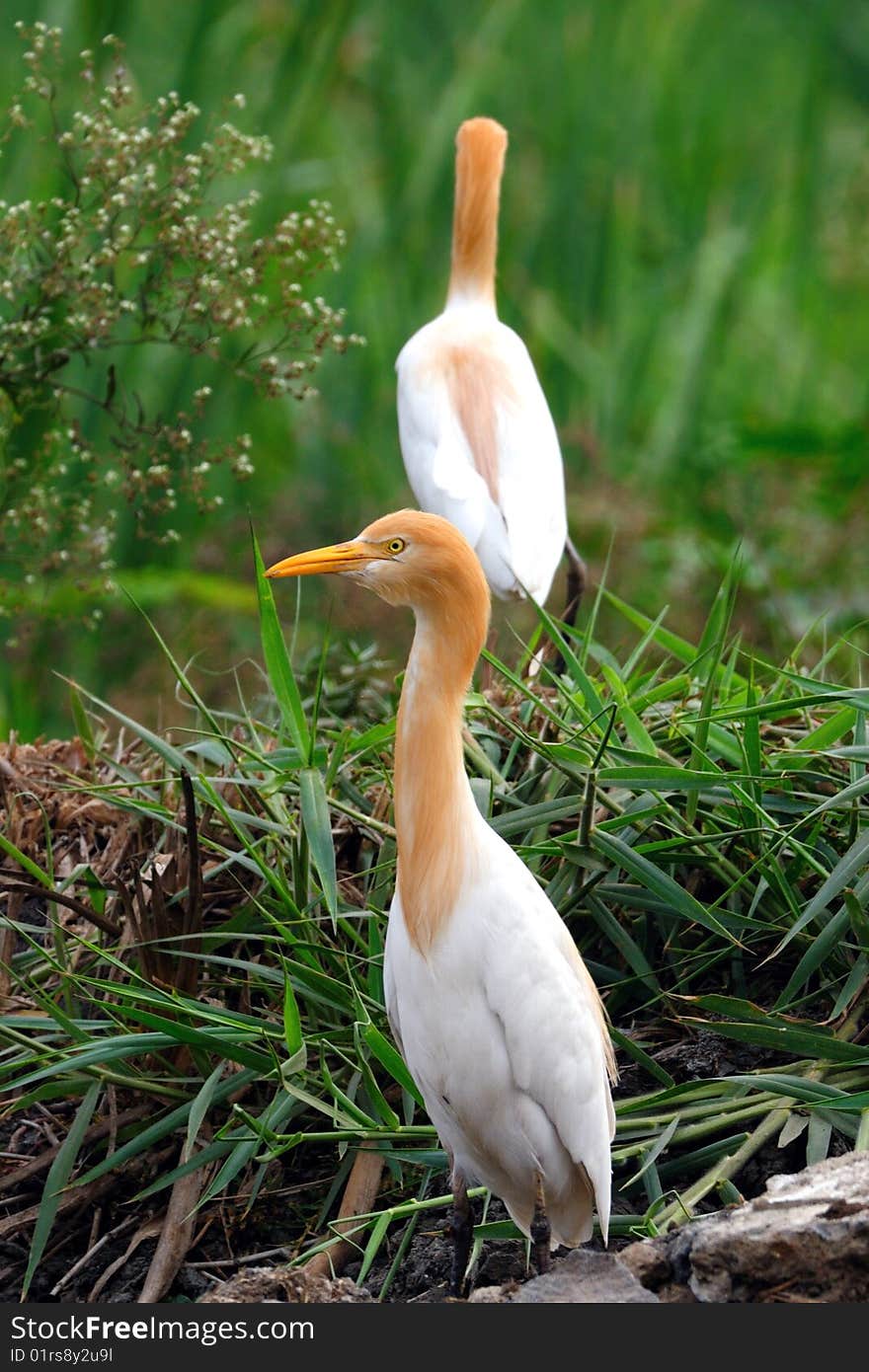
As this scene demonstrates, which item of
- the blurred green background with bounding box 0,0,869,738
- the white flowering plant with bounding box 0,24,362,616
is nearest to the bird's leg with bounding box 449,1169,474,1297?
the white flowering plant with bounding box 0,24,362,616

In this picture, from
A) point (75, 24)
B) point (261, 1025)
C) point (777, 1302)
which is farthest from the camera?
point (75, 24)

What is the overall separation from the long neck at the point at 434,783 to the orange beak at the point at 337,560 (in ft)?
0.31

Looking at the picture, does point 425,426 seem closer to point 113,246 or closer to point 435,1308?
point 113,246

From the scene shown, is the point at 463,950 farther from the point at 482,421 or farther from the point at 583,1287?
the point at 482,421

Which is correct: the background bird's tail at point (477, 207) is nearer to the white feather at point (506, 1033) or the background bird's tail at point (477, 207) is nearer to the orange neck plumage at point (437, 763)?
the orange neck plumage at point (437, 763)

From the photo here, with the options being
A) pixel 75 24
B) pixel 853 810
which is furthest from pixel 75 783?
pixel 75 24

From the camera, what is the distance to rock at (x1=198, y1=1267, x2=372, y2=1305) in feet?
5.38

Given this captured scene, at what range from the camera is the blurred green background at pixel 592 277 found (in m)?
4.76

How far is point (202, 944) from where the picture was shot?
87.0 inches

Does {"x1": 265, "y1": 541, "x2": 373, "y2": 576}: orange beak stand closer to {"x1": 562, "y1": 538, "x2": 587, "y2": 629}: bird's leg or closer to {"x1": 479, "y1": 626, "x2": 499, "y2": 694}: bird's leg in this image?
{"x1": 479, "y1": 626, "x2": 499, "y2": 694}: bird's leg

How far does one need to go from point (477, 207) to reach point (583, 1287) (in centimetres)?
226

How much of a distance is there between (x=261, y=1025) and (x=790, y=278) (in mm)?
4349

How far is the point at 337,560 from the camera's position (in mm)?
1742

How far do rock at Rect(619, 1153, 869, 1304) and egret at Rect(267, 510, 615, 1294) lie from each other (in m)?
0.27
